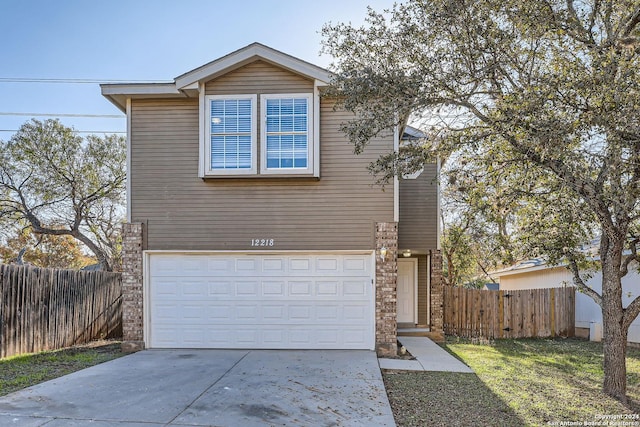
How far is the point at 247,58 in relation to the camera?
911 cm

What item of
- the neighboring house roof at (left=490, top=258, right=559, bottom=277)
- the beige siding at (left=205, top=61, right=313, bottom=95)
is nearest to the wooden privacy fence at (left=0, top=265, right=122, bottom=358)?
the beige siding at (left=205, top=61, right=313, bottom=95)

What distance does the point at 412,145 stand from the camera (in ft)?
22.0

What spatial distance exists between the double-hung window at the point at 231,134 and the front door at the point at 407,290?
612 cm

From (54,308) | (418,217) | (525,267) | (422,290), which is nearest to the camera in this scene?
(54,308)

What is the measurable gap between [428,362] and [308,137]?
5032mm

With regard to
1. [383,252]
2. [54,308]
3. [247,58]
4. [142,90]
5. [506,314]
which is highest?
[247,58]

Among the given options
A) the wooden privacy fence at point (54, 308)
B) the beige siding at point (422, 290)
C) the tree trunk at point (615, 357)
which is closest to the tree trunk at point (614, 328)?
the tree trunk at point (615, 357)

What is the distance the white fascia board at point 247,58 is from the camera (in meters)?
9.00

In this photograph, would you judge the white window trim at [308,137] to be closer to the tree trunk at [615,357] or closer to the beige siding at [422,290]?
the beige siding at [422,290]

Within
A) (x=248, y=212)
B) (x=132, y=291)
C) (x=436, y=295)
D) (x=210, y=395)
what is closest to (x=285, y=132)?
(x=248, y=212)

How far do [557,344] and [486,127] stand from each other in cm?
836

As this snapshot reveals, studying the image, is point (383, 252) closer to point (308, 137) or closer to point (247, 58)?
point (308, 137)

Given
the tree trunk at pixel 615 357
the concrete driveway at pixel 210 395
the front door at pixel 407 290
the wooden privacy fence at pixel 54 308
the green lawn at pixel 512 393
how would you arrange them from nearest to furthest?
1. the concrete driveway at pixel 210 395
2. the green lawn at pixel 512 393
3. the tree trunk at pixel 615 357
4. the wooden privacy fence at pixel 54 308
5. the front door at pixel 407 290

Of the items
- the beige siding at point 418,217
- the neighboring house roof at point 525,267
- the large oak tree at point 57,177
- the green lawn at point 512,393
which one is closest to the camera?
the green lawn at point 512,393
